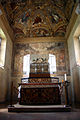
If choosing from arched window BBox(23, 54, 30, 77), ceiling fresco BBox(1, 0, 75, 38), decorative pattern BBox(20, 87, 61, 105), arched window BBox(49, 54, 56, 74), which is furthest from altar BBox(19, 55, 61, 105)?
ceiling fresco BBox(1, 0, 75, 38)

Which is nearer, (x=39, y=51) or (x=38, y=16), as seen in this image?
(x=38, y=16)

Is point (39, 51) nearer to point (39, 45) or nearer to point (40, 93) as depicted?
point (39, 45)

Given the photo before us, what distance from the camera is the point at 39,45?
13.5 m

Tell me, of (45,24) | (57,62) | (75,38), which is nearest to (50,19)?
(45,24)

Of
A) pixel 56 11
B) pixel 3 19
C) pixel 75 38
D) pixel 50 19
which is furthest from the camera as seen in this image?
pixel 50 19

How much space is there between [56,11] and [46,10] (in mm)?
1073

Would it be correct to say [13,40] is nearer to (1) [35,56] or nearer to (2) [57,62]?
(1) [35,56]

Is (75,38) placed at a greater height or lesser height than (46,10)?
lesser

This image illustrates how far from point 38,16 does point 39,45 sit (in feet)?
10.5

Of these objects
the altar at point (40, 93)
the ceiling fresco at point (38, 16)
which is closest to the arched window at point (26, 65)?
the ceiling fresco at point (38, 16)

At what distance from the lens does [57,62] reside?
41.5 feet

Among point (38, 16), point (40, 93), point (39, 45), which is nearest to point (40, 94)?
point (40, 93)

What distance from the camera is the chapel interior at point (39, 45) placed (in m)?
10.3

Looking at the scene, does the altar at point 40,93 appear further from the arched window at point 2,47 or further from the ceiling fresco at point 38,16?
the ceiling fresco at point 38,16
